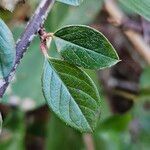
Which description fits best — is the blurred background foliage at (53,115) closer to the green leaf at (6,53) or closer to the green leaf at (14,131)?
the green leaf at (14,131)

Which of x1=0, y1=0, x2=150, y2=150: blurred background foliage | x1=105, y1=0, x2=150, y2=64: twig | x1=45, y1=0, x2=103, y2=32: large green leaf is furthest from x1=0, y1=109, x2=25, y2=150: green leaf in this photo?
x1=105, y1=0, x2=150, y2=64: twig

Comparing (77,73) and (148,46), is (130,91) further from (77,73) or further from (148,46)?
(77,73)

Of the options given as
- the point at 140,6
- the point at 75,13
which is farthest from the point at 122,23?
the point at 140,6

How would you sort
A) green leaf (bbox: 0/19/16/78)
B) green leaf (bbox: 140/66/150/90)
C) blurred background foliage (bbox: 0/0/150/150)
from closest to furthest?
green leaf (bbox: 0/19/16/78) < blurred background foliage (bbox: 0/0/150/150) < green leaf (bbox: 140/66/150/90)

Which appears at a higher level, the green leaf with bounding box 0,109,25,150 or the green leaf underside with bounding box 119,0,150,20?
the green leaf underside with bounding box 119,0,150,20

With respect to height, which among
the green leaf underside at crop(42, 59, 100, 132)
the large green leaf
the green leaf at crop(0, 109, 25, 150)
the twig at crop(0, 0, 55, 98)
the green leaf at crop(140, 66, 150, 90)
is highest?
the twig at crop(0, 0, 55, 98)

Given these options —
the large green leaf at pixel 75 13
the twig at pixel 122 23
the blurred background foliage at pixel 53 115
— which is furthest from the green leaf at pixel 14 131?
the twig at pixel 122 23

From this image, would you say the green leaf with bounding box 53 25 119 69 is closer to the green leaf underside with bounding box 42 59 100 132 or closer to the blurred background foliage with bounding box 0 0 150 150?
the green leaf underside with bounding box 42 59 100 132

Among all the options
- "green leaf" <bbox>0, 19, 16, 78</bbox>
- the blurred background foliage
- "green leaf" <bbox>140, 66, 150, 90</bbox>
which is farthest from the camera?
"green leaf" <bbox>140, 66, 150, 90</bbox>
